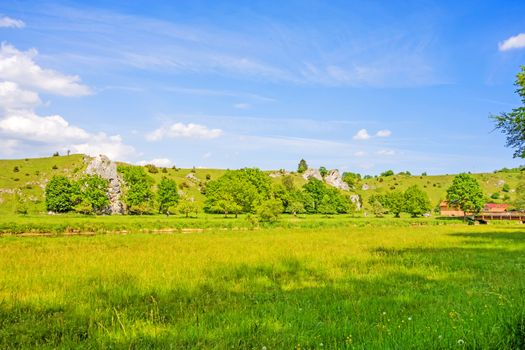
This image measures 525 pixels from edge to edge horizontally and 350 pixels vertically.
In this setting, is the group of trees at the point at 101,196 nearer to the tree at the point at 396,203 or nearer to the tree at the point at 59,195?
the tree at the point at 59,195

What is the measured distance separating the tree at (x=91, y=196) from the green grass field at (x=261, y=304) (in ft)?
258

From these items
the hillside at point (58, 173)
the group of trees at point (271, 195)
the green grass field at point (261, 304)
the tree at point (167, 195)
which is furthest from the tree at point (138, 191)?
the green grass field at point (261, 304)

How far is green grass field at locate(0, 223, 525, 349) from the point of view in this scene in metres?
6.51

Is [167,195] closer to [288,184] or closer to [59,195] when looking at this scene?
[59,195]

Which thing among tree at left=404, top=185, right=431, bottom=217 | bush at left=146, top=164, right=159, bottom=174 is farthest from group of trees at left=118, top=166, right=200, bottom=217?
tree at left=404, top=185, right=431, bottom=217

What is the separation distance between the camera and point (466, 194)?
340ft

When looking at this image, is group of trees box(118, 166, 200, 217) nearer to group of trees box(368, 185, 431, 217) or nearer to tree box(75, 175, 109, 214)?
tree box(75, 175, 109, 214)

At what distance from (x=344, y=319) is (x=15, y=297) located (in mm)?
9186

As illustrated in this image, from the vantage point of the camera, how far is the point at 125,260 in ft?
60.6

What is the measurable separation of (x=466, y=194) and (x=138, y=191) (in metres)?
92.7

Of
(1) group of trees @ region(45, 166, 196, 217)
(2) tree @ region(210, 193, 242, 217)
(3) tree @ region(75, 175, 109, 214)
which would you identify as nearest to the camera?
(2) tree @ region(210, 193, 242, 217)

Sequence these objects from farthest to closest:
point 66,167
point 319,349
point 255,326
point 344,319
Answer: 1. point 66,167
2. point 344,319
3. point 255,326
4. point 319,349

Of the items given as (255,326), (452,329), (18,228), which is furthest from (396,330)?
(18,228)

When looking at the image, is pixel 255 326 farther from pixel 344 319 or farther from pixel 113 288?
pixel 113 288
